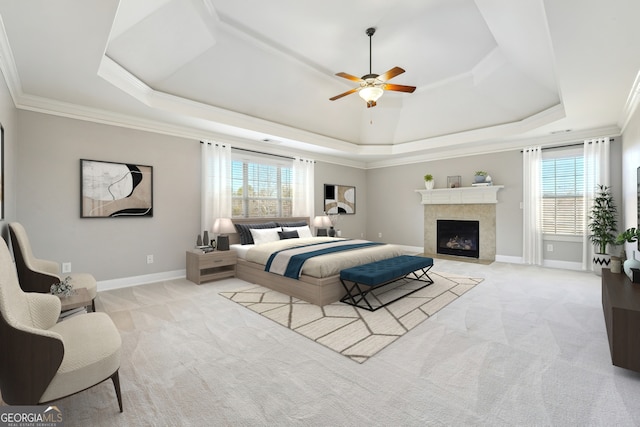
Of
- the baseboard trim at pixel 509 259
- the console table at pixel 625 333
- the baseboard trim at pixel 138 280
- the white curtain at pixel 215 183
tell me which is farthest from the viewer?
the baseboard trim at pixel 509 259

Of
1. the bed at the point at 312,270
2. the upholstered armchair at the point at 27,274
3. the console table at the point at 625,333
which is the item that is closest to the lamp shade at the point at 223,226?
the bed at the point at 312,270

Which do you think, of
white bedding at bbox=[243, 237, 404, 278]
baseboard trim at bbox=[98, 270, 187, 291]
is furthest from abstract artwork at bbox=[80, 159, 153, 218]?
white bedding at bbox=[243, 237, 404, 278]

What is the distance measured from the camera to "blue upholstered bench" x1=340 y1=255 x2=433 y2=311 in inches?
140

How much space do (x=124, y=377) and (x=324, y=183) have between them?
6111mm

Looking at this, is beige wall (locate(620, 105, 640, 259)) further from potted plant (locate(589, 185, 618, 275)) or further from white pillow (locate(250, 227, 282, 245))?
white pillow (locate(250, 227, 282, 245))

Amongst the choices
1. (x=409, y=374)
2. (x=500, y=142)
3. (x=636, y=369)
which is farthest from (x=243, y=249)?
(x=500, y=142)

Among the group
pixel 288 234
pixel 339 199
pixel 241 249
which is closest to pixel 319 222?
pixel 339 199

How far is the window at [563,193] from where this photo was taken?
566 cm

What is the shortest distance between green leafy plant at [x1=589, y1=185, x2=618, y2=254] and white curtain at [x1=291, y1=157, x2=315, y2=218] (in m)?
5.42

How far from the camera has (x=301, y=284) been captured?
3920mm

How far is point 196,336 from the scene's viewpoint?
287 cm

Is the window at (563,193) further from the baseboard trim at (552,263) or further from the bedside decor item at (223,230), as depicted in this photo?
the bedside decor item at (223,230)

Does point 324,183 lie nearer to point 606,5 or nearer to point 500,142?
point 500,142

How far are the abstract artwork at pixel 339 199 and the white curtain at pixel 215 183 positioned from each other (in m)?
2.83
